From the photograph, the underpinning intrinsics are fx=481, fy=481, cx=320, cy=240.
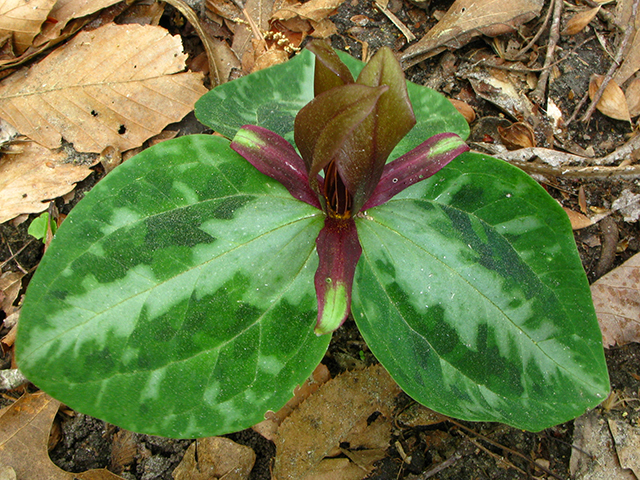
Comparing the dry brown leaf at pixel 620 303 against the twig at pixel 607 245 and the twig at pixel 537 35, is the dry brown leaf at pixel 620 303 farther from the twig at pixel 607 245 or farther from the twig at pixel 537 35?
the twig at pixel 537 35

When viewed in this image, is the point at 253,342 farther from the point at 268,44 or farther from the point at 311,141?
the point at 268,44

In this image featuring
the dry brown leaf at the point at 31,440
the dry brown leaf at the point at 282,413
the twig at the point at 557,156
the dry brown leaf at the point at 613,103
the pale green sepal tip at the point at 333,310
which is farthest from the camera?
the dry brown leaf at the point at 613,103

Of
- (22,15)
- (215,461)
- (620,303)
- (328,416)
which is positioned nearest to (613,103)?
(620,303)

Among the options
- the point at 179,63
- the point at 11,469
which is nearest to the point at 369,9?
the point at 179,63

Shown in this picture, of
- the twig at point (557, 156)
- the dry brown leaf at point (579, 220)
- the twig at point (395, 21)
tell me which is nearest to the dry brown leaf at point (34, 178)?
the twig at point (395, 21)

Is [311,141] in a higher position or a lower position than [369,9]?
higher

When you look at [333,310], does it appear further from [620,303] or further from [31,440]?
[620,303]

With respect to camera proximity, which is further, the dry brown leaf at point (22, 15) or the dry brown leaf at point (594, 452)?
the dry brown leaf at point (22, 15)
